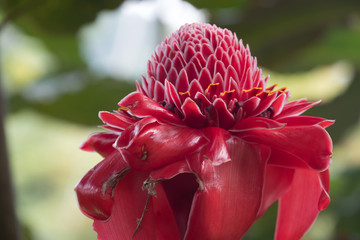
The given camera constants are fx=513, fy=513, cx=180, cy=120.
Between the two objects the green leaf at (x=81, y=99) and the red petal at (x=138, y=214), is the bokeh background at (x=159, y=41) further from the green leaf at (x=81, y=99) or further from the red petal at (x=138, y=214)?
the red petal at (x=138, y=214)

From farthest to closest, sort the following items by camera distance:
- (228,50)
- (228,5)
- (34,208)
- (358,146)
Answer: (34,208) < (358,146) < (228,5) < (228,50)

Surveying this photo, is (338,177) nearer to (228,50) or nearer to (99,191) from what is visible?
(228,50)

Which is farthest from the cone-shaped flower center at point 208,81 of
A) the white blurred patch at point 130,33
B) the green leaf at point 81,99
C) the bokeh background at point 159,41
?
the green leaf at point 81,99

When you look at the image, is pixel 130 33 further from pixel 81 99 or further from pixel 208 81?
pixel 208 81

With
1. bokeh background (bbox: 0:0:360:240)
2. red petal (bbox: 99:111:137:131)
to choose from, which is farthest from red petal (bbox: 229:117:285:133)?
bokeh background (bbox: 0:0:360:240)

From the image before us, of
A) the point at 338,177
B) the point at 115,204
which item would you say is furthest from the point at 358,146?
the point at 115,204

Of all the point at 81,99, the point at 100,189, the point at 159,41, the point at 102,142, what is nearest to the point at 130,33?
the point at 81,99
